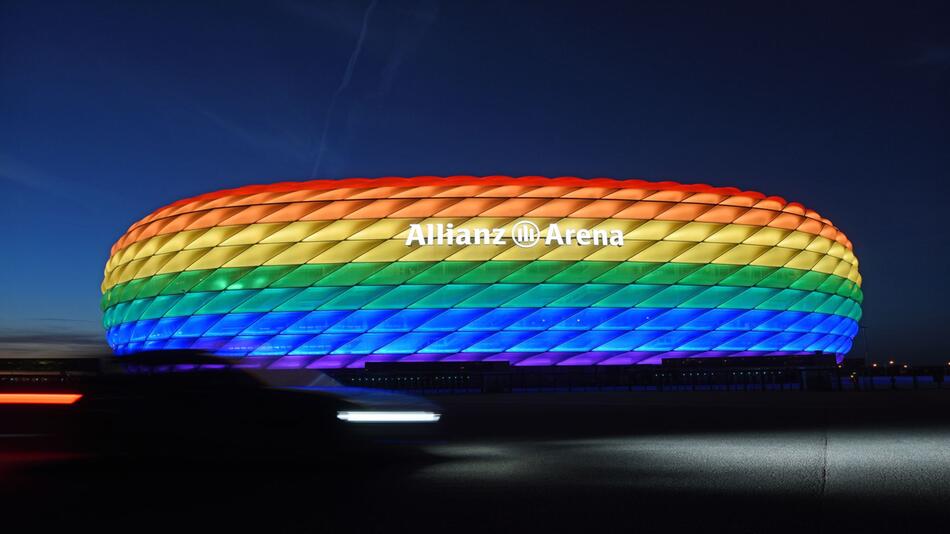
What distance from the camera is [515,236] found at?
39.9 metres

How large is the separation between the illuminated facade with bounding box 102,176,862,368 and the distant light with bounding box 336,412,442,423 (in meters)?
29.9

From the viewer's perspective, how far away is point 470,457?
32.2ft

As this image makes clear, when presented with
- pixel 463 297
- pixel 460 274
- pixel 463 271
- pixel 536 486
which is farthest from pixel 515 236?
pixel 536 486

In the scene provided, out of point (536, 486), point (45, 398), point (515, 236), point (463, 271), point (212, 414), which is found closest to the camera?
point (536, 486)

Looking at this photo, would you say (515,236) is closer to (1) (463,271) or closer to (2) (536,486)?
(1) (463,271)

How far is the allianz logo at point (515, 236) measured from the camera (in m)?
39.5

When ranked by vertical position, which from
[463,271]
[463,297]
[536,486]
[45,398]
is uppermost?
[463,271]

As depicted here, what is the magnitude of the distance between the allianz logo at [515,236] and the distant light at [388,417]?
98.0 ft

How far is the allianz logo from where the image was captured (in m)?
39.5

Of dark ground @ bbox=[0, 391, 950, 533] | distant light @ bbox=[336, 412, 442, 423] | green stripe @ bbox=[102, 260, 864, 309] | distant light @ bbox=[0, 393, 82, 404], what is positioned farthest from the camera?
green stripe @ bbox=[102, 260, 864, 309]

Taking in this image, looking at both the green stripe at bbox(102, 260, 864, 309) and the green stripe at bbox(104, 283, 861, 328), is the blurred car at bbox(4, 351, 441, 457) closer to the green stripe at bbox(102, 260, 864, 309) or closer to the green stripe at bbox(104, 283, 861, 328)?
the green stripe at bbox(102, 260, 864, 309)

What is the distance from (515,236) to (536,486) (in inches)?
1287

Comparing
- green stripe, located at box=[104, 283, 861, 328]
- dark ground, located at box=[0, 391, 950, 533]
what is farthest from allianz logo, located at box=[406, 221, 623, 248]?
dark ground, located at box=[0, 391, 950, 533]

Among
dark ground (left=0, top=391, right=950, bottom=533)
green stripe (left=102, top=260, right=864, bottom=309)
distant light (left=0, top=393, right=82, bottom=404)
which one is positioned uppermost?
green stripe (left=102, top=260, right=864, bottom=309)
